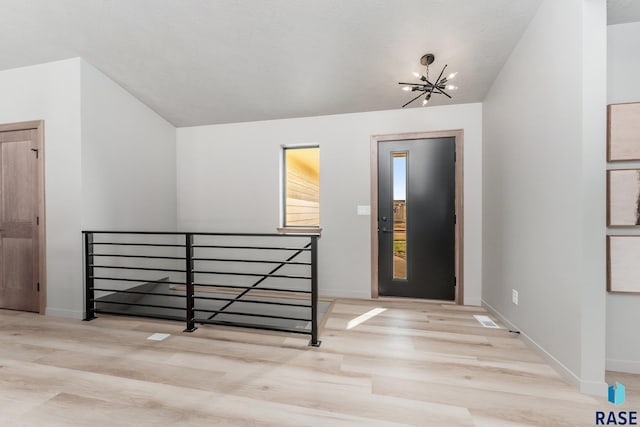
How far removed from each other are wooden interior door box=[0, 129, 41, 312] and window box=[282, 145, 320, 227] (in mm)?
2841

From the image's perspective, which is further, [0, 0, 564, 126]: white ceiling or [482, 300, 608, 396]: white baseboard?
[0, 0, 564, 126]: white ceiling

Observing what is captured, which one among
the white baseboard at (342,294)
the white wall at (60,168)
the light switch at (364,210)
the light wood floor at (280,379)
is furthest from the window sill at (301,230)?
the white wall at (60,168)

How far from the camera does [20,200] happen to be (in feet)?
9.90

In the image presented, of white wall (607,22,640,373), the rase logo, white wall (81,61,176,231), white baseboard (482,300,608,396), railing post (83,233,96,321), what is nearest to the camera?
the rase logo

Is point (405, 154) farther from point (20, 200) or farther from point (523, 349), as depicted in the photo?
point (20, 200)

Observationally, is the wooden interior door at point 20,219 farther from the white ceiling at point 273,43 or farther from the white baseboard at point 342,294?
the white baseboard at point 342,294

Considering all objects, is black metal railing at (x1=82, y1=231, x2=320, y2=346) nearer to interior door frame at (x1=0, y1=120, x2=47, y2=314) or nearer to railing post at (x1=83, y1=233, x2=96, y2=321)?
railing post at (x1=83, y1=233, x2=96, y2=321)

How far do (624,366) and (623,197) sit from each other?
1.21m

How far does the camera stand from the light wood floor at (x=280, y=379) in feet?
4.78

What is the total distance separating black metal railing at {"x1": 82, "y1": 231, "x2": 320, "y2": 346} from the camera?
2.86 m

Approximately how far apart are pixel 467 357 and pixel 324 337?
117cm

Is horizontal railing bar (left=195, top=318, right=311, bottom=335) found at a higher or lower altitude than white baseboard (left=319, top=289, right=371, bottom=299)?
higher

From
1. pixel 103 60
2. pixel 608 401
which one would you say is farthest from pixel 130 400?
pixel 103 60

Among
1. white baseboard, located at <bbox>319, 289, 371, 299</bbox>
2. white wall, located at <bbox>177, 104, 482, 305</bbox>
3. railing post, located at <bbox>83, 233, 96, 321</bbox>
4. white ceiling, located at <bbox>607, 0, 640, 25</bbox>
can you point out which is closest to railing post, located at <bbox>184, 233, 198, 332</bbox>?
railing post, located at <bbox>83, 233, 96, 321</bbox>
